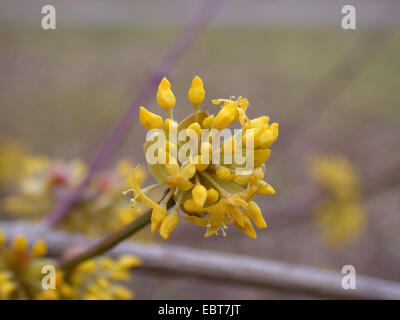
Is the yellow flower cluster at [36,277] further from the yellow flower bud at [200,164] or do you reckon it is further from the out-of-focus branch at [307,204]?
the out-of-focus branch at [307,204]

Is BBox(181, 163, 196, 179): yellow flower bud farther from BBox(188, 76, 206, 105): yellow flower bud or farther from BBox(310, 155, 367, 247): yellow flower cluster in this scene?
BBox(310, 155, 367, 247): yellow flower cluster

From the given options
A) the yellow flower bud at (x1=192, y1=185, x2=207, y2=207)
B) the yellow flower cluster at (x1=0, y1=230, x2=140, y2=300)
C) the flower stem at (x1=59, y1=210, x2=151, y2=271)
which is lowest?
the yellow flower cluster at (x1=0, y1=230, x2=140, y2=300)

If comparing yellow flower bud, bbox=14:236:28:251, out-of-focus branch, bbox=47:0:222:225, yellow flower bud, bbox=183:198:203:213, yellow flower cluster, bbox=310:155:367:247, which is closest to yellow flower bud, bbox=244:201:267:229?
yellow flower bud, bbox=183:198:203:213

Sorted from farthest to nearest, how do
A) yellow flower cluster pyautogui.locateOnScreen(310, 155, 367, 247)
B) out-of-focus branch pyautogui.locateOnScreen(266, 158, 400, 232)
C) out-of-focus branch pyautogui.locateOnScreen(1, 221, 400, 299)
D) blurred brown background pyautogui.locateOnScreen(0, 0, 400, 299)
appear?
blurred brown background pyautogui.locateOnScreen(0, 0, 400, 299), yellow flower cluster pyautogui.locateOnScreen(310, 155, 367, 247), out-of-focus branch pyautogui.locateOnScreen(266, 158, 400, 232), out-of-focus branch pyautogui.locateOnScreen(1, 221, 400, 299)

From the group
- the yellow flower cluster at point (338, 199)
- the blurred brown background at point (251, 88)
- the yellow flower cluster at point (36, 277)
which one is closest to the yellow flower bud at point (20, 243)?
the yellow flower cluster at point (36, 277)

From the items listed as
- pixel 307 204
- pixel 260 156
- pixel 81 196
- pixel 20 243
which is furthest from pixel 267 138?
pixel 307 204

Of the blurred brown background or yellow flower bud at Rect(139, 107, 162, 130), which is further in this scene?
the blurred brown background
